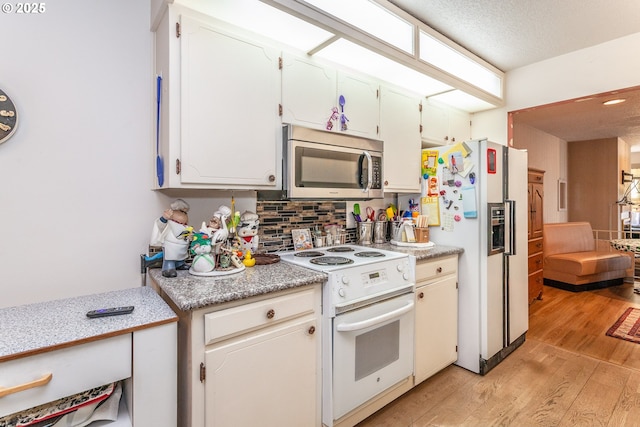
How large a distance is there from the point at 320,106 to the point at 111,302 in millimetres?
1521

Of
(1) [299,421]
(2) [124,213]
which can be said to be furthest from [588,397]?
(2) [124,213]

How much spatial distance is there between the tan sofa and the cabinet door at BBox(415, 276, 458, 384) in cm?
294

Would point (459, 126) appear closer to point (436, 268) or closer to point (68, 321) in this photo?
point (436, 268)

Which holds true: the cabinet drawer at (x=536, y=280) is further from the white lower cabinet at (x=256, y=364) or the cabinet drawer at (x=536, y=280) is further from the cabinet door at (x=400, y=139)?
the white lower cabinet at (x=256, y=364)

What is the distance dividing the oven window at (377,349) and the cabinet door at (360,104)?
1.28 m

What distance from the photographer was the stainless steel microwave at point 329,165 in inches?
72.1

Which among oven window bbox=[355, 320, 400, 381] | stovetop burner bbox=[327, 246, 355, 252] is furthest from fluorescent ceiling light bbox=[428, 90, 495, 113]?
oven window bbox=[355, 320, 400, 381]

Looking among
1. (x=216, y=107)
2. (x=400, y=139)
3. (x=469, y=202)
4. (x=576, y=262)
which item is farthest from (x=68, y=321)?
(x=576, y=262)

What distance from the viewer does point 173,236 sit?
1572mm

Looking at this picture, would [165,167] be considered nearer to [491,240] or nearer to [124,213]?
[124,213]

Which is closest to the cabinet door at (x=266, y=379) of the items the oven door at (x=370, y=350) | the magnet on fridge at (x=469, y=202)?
the oven door at (x=370, y=350)

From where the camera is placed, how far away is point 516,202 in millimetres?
2682

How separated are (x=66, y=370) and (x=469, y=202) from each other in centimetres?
241

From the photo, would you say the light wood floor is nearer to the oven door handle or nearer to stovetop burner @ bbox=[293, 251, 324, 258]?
the oven door handle
